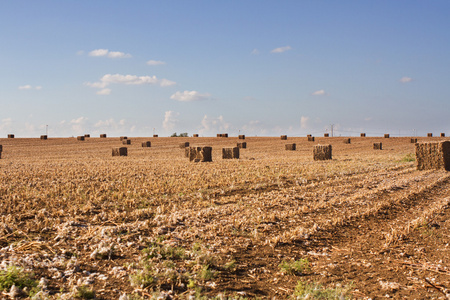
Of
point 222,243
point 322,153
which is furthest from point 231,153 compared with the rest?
point 222,243

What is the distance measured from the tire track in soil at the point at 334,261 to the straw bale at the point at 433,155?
39.2 feet

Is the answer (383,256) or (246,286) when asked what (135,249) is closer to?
(246,286)

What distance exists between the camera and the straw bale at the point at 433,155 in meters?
18.3

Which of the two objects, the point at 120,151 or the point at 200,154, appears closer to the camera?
the point at 200,154

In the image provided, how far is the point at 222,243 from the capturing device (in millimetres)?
6270

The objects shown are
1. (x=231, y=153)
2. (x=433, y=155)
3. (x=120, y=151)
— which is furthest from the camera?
(x=120, y=151)

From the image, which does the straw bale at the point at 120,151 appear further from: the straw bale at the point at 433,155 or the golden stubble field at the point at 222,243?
the straw bale at the point at 433,155

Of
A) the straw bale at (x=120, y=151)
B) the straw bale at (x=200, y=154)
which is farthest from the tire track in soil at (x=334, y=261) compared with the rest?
the straw bale at (x=120, y=151)

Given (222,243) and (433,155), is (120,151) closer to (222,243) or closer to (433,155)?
(433,155)

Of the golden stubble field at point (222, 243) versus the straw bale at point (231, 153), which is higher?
the straw bale at point (231, 153)

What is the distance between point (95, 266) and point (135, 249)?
753 mm

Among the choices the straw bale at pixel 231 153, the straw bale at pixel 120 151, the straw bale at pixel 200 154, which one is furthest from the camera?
the straw bale at pixel 120 151

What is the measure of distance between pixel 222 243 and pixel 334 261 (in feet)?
6.03

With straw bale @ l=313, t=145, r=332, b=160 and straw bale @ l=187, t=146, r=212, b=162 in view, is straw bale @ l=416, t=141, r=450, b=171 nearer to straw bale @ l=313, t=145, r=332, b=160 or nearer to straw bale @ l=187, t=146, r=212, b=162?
straw bale @ l=313, t=145, r=332, b=160
